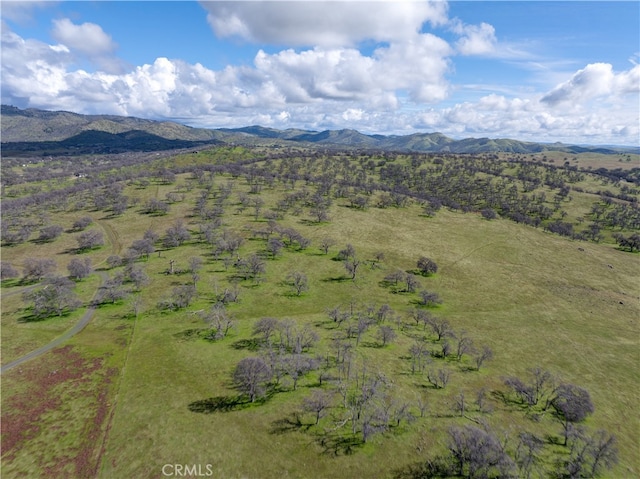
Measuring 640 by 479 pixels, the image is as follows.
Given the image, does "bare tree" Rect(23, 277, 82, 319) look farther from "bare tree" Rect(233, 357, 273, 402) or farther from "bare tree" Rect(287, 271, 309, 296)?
"bare tree" Rect(287, 271, 309, 296)

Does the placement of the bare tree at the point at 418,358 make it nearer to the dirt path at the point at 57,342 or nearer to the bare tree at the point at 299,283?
the bare tree at the point at 299,283

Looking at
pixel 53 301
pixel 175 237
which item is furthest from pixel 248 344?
pixel 175 237

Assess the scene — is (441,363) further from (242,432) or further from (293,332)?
(242,432)

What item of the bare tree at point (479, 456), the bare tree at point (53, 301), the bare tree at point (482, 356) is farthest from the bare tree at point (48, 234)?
the bare tree at point (482, 356)

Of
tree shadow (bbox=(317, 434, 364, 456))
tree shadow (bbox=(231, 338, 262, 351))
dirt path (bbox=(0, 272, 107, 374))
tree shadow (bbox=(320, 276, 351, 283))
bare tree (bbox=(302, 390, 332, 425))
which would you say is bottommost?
tree shadow (bbox=(320, 276, 351, 283))

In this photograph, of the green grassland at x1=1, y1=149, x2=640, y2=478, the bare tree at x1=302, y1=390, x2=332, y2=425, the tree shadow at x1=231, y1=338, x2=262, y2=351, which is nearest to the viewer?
the green grassland at x1=1, y1=149, x2=640, y2=478
